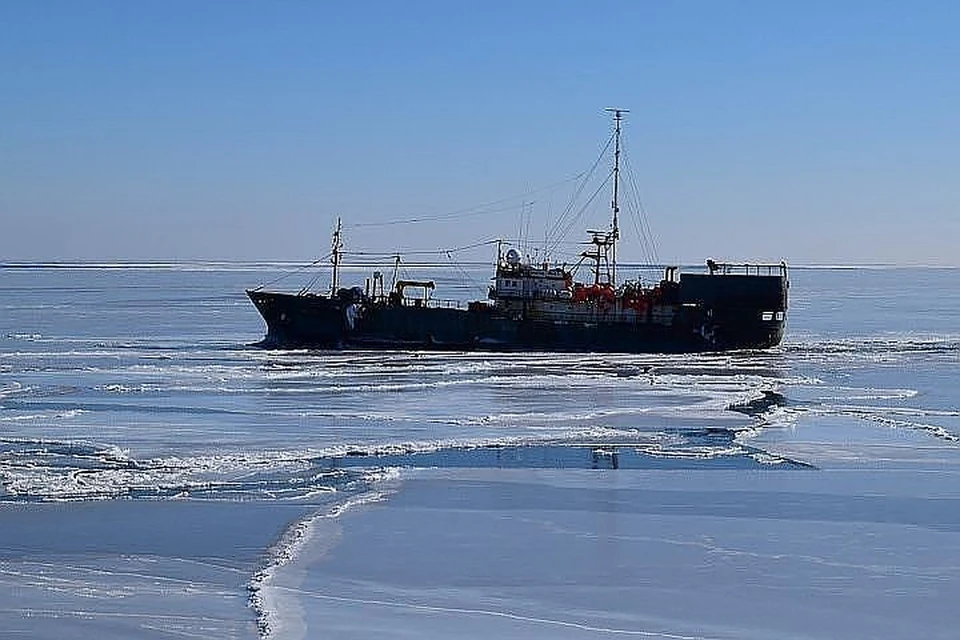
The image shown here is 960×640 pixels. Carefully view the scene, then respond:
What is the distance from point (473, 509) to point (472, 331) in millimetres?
30651

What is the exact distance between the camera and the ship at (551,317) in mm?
44562

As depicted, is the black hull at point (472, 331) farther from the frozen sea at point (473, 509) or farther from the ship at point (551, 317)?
A: the frozen sea at point (473, 509)

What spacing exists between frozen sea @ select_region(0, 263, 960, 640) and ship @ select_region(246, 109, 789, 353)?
545 inches

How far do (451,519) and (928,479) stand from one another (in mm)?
6197

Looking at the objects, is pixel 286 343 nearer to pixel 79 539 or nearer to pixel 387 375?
pixel 387 375

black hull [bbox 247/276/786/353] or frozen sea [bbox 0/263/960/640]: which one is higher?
black hull [bbox 247/276/786/353]

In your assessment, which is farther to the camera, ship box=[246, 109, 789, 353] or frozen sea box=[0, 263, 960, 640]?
ship box=[246, 109, 789, 353]

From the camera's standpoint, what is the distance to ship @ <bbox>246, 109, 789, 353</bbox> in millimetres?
44562

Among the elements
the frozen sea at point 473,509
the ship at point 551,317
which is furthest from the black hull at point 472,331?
the frozen sea at point 473,509

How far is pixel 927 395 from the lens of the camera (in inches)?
1113

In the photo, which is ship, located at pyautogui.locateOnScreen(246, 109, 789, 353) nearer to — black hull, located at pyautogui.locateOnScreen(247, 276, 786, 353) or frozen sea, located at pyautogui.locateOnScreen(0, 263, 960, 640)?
black hull, located at pyautogui.locateOnScreen(247, 276, 786, 353)

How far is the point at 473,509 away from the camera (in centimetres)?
1380

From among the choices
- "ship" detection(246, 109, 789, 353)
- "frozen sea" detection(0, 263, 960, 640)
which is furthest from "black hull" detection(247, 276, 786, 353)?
"frozen sea" detection(0, 263, 960, 640)

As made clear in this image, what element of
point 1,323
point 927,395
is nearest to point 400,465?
point 927,395
